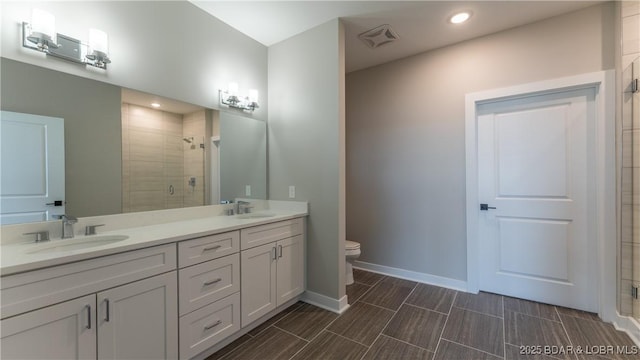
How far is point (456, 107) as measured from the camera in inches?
102

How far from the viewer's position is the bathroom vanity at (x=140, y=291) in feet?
3.28

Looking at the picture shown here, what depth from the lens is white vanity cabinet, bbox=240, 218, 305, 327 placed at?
1845 mm

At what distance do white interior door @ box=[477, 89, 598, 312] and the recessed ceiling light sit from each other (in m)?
0.84

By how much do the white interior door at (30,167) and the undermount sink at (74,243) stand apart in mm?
196

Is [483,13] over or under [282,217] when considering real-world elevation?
over

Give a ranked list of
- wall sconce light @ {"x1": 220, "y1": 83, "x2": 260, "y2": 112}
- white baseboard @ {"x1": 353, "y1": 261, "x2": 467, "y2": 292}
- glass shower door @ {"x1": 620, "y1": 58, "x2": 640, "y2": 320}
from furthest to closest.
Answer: white baseboard @ {"x1": 353, "y1": 261, "x2": 467, "y2": 292}, wall sconce light @ {"x1": 220, "y1": 83, "x2": 260, "y2": 112}, glass shower door @ {"x1": 620, "y1": 58, "x2": 640, "y2": 320}

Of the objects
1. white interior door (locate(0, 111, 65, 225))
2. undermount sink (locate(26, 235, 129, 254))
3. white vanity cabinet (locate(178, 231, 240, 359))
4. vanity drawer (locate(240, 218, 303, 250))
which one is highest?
white interior door (locate(0, 111, 65, 225))

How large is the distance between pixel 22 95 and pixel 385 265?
332cm

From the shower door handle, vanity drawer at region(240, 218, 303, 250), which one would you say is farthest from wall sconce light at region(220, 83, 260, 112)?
the shower door handle

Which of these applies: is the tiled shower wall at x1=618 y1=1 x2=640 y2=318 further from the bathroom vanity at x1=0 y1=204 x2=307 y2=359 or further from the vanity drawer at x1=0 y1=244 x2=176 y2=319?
the vanity drawer at x1=0 y1=244 x2=176 y2=319

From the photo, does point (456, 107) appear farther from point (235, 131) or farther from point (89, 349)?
point (89, 349)

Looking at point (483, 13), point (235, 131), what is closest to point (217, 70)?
point (235, 131)

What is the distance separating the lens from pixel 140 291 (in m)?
1.29

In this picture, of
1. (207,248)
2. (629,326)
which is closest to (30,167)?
(207,248)
